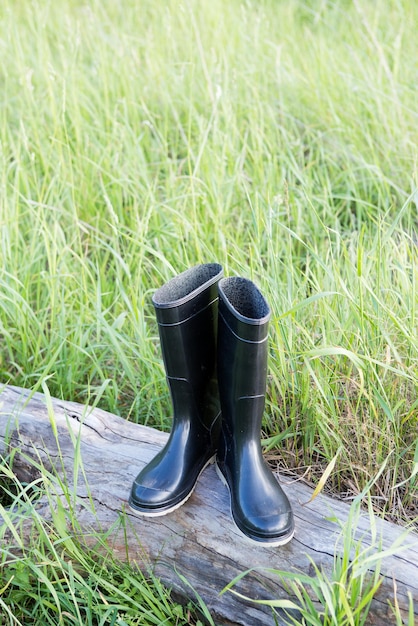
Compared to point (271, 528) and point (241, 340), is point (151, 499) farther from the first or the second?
point (241, 340)

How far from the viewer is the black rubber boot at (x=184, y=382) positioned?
150cm

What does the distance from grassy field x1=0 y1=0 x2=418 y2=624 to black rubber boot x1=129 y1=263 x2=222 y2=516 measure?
18cm

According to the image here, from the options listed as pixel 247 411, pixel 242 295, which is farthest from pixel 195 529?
pixel 242 295

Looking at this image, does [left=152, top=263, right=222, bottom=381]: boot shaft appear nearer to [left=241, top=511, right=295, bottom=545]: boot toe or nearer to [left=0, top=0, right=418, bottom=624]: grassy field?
[left=0, top=0, right=418, bottom=624]: grassy field

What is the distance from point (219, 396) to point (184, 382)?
0.12 m

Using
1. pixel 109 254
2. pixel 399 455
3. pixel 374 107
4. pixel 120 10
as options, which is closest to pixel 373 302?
pixel 399 455

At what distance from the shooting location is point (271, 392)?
5.75ft

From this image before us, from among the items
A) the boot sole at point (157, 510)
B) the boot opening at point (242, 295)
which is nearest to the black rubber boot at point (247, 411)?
the boot opening at point (242, 295)

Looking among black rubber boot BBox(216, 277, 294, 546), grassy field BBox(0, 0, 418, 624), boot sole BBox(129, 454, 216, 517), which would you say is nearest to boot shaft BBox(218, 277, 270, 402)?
black rubber boot BBox(216, 277, 294, 546)

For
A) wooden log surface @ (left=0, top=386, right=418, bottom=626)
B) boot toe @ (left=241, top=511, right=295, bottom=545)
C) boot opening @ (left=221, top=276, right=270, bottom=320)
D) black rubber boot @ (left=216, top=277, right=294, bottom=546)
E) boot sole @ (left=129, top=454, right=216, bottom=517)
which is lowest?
wooden log surface @ (left=0, top=386, right=418, bottom=626)

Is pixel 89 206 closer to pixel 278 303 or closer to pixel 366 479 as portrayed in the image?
pixel 278 303

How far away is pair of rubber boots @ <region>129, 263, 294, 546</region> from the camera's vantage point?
143 centimetres

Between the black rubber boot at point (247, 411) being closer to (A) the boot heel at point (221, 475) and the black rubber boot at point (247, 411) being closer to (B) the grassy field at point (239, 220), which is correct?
(A) the boot heel at point (221, 475)

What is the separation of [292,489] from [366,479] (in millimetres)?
195
